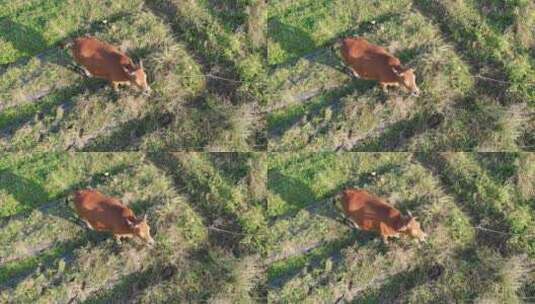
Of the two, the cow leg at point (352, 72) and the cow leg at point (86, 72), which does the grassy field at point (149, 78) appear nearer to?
the cow leg at point (86, 72)

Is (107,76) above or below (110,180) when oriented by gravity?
above

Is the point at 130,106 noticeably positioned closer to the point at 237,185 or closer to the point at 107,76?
the point at 107,76

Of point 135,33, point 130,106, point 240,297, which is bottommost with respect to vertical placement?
point 240,297

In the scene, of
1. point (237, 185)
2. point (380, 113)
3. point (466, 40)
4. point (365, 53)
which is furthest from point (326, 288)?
point (466, 40)

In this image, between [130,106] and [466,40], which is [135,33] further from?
[466,40]

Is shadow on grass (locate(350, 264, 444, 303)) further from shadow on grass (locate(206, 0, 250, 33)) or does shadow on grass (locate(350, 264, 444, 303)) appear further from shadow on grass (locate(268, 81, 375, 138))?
shadow on grass (locate(206, 0, 250, 33))

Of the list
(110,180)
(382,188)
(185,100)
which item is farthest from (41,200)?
(382,188)

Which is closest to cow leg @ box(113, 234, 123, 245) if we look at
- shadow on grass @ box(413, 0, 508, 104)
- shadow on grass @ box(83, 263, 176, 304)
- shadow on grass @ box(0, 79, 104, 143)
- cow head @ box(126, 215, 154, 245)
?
cow head @ box(126, 215, 154, 245)
